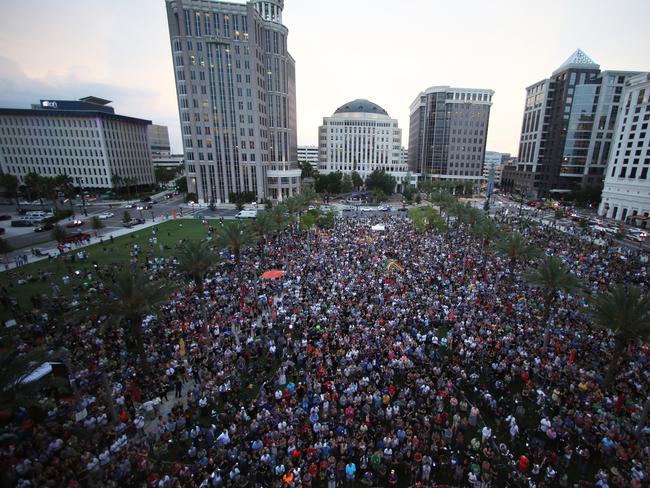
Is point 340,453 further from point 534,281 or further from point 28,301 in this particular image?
point 28,301

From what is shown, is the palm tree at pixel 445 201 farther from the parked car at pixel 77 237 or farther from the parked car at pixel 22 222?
the parked car at pixel 22 222

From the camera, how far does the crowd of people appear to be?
1260 cm

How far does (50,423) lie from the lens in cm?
1373

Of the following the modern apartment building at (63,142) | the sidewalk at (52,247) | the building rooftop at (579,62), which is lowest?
the sidewalk at (52,247)

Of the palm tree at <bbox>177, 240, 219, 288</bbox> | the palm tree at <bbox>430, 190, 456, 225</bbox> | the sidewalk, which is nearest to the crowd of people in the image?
the palm tree at <bbox>177, 240, 219, 288</bbox>

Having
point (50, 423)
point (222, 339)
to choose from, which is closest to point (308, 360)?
point (222, 339)

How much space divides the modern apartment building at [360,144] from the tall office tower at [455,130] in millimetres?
12824

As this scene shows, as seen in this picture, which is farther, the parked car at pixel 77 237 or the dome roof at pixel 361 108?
the dome roof at pixel 361 108

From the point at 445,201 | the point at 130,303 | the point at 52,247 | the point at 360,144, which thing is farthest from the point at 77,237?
the point at 360,144

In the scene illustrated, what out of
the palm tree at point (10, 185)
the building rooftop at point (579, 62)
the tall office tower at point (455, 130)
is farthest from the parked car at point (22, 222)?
the building rooftop at point (579, 62)

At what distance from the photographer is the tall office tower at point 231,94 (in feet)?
271

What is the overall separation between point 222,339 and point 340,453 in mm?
11956

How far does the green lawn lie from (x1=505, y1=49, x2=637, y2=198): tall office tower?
370ft

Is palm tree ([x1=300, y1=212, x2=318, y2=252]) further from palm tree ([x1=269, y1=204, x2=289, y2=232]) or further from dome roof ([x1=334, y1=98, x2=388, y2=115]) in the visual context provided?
dome roof ([x1=334, y1=98, x2=388, y2=115])
